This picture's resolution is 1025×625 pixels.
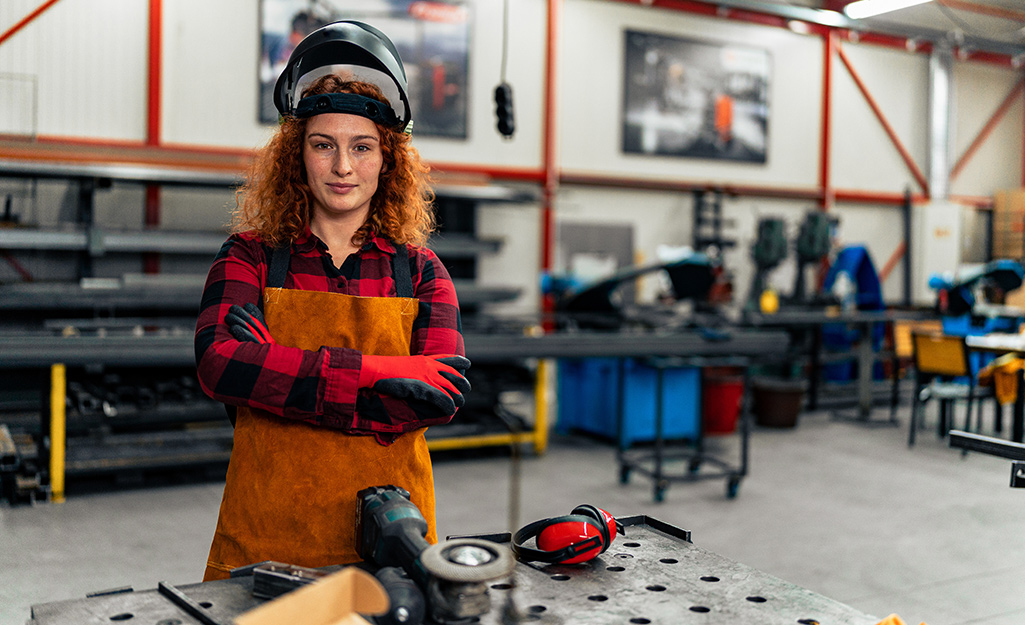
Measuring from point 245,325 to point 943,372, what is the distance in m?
5.60

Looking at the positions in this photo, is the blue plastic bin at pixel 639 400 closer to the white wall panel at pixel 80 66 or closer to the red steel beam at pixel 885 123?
the white wall panel at pixel 80 66

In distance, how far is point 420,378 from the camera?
132 cm

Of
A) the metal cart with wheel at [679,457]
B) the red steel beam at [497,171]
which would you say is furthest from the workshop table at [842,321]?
the red steel beam at [497,171]

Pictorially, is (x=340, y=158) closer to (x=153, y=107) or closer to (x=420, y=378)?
(x=420, y=378)

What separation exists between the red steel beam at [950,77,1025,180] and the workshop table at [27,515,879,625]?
34.4 ft

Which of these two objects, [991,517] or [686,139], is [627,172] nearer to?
[686,139]

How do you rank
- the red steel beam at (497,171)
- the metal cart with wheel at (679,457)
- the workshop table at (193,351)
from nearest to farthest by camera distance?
the workshop table at (193,351), the metal cart with wheel at (679,457), the red steel beam at (497,171)

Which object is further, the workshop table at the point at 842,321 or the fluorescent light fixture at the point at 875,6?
the workshop table at the point at 842,321

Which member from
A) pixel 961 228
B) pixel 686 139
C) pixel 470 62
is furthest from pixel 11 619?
pixel 961 228

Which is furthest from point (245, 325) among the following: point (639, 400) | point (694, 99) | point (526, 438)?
point (694, 99)

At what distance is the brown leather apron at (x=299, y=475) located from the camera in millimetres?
1324

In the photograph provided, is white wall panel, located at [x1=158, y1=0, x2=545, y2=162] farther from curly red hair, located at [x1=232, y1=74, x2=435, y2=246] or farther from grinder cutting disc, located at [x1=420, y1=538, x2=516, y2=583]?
grinder cutting disc, located at [x1=420, y1=538, x2=516, y2=583]

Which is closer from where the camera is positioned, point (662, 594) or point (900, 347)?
point (662, 594)

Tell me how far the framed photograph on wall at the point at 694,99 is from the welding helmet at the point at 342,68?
7059 millimetres
